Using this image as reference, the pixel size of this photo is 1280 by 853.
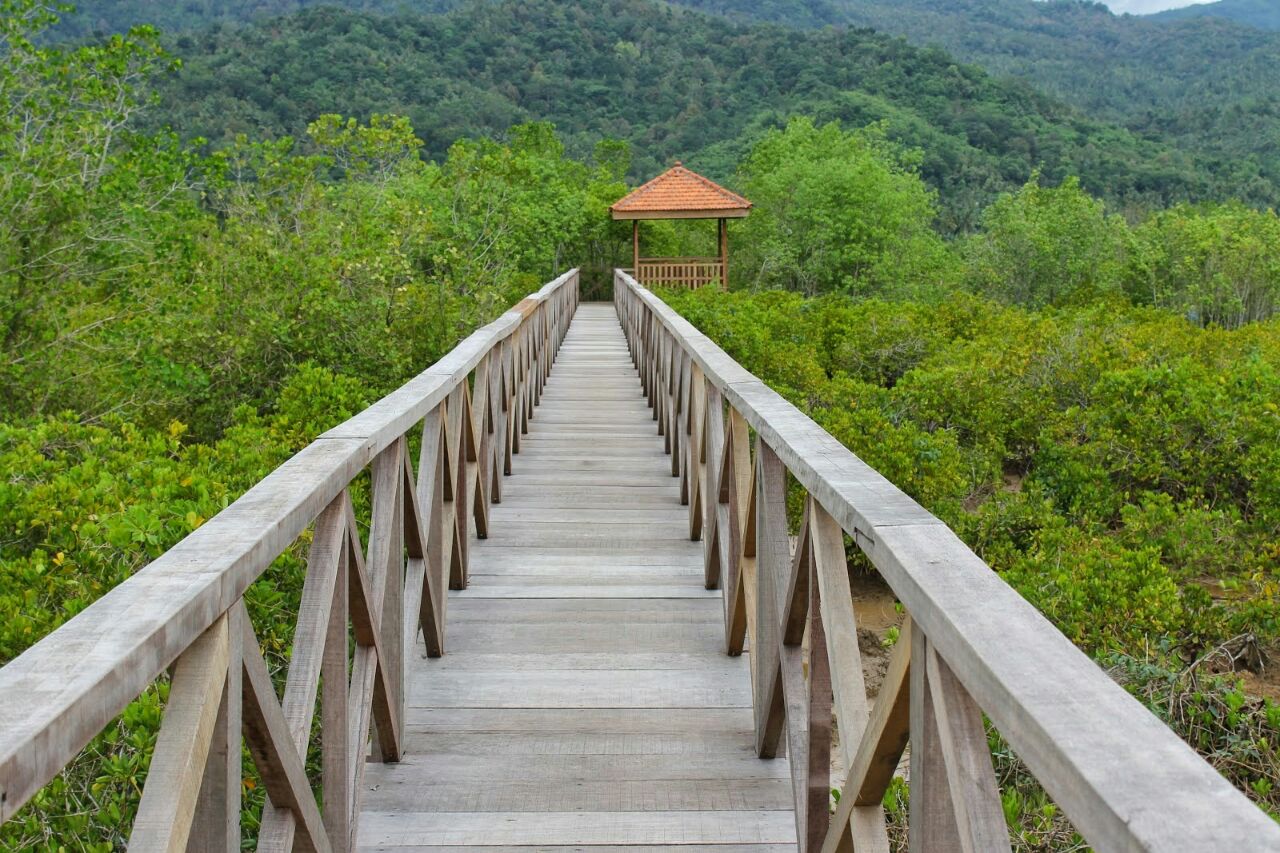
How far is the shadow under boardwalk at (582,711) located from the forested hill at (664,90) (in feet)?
174

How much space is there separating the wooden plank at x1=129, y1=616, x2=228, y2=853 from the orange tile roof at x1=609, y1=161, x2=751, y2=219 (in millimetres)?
24124

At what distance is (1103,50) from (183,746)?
17047 centimetres

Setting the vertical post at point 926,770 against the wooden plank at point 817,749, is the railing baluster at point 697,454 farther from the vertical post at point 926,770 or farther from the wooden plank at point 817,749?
the vertical post at point 926,770

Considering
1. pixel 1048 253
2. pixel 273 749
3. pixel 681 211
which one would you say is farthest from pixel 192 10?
pixel 273 749

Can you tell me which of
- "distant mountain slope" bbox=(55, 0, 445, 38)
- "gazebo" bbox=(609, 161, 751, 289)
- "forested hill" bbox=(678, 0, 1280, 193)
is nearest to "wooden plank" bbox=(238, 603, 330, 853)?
"gazebo" bbox=(609, 161, 751, 289)

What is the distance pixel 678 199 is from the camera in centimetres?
2539

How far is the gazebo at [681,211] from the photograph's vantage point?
2509 centimetres

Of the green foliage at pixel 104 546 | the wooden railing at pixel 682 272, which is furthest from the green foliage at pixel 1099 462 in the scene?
the wooden railing at pixel 682 272

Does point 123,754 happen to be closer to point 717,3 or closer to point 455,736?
point 455,736

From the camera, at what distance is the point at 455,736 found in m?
3.15

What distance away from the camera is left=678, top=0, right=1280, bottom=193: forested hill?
355ft

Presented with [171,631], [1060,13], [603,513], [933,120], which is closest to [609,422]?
[603,513]

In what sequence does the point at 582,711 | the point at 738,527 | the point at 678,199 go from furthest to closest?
the point at 678,199 → the point at 738,527 → the point at 582,711

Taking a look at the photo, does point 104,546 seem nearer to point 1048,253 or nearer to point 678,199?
point 678,199
